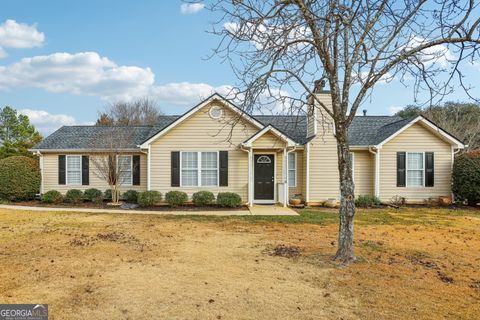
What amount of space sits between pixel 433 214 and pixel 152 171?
38.6ft

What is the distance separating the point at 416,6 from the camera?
5223 mm

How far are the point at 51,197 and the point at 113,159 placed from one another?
11.4 ft

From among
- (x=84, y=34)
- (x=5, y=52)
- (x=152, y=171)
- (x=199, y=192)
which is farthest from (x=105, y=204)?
(x=5, y=52)

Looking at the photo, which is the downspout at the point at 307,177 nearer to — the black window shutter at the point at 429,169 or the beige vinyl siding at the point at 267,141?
the beige vinyl siding at the point at 267,141

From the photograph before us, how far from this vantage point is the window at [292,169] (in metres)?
16.2

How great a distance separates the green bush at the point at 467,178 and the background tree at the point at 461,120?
973 centimetres

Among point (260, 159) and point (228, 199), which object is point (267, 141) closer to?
point (260, 159)

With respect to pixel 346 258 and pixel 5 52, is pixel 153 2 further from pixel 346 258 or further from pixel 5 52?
pixel 5 52

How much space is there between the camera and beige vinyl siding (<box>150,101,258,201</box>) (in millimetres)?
15133

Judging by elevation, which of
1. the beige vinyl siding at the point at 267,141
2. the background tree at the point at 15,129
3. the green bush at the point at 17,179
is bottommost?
the green bush at the point at 17,179

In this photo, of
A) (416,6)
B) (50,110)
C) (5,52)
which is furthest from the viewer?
(50,110)

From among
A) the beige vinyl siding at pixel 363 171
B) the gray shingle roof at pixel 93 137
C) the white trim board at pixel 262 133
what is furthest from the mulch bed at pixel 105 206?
the beige vinyl siding at pixel 363 171

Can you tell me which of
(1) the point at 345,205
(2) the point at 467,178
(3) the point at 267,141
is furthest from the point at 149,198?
(2) the point at 467,178

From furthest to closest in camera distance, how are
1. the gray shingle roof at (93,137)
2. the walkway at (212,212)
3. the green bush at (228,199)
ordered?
1. the gray shingle roof at (93,137)
2. the green bush at (228,199)
3. the walkway at (212,212)
